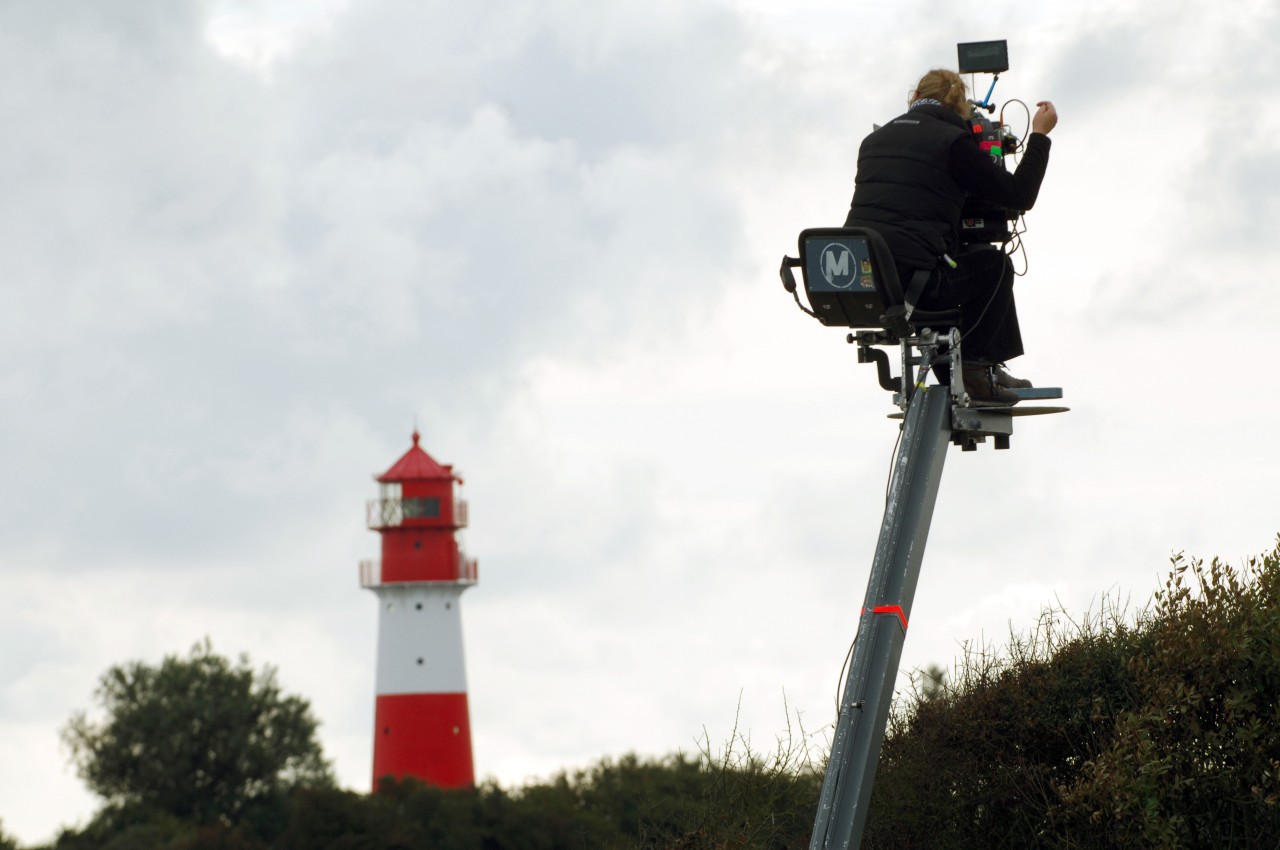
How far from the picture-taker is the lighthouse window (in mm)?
52062

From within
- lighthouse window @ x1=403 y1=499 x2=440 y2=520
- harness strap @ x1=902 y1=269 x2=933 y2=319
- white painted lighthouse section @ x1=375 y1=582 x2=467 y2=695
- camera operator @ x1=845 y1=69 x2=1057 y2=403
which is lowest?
harness strap @ x1=902 y1=269 x2=933 y2=319

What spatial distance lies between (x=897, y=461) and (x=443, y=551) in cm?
4195

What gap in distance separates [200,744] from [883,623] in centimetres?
4743

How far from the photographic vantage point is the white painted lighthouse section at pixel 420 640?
4994cm

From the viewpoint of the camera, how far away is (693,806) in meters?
13.2

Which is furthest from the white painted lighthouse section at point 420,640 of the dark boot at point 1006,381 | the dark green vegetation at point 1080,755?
the dark boot at point 1006,381

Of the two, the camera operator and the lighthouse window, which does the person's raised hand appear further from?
the lighthouse window

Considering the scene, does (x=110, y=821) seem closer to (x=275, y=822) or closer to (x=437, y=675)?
(x=275, y=822)

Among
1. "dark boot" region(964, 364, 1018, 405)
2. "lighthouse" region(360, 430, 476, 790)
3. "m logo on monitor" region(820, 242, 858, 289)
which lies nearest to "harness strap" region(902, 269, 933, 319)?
"m logo on monitor" region(820, 242, 858, 289)

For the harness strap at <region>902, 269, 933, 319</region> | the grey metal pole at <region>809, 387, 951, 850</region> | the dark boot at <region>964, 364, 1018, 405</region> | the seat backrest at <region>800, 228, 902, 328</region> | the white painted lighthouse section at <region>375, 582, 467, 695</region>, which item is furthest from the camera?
the white painted lighthouse section at <region>375, 582, 467, 695</region>

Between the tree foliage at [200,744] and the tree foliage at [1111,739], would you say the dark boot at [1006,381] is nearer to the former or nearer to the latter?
the tree foliage at [1111,739]

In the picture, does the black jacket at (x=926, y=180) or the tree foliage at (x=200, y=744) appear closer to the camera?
the black jacket at (x=926, y=180)

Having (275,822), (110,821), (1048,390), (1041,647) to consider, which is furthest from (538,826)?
(1048,390)

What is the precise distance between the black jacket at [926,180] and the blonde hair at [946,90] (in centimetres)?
11
